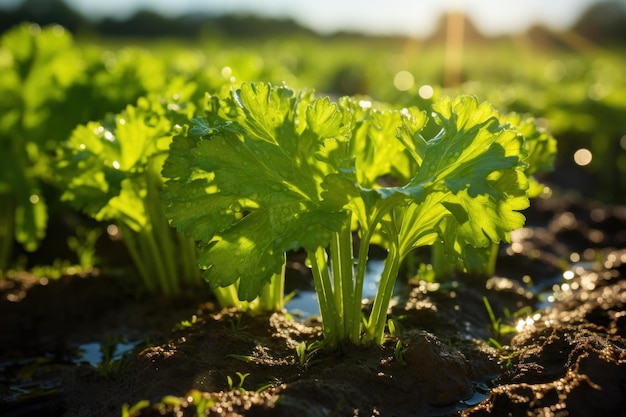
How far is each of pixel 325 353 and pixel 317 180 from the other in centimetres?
76

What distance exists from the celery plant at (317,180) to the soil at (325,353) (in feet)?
1.24

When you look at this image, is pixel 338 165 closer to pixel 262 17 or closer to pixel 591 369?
pixel 591 369

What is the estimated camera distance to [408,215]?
2766mm

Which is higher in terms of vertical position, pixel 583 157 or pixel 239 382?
pixel 239 382

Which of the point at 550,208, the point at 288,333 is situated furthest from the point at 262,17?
the point at 288,333

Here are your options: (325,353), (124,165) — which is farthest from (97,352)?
(325,353)

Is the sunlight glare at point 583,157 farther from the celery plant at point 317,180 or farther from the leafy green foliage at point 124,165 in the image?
the celery plant at point 317,180

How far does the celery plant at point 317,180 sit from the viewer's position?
2557mm

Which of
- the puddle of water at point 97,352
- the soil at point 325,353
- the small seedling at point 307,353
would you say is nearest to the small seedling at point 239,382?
the soil at point 325,353

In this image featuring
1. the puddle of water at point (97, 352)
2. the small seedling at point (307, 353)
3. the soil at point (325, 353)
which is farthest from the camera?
the puddle of water at point (97, 352)

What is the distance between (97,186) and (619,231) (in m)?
4.40

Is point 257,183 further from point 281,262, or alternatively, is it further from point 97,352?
point 97,352

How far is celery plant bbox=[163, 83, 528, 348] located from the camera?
8.39 feet

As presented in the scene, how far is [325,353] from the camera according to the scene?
2922mm
